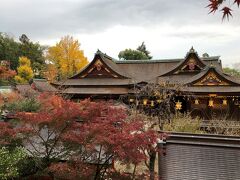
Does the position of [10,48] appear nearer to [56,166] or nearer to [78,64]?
[78,64]

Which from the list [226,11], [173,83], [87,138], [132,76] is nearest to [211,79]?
[173,83]

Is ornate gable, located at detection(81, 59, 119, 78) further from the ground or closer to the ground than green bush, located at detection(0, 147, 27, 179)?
further from the ground

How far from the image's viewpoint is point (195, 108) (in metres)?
19.5

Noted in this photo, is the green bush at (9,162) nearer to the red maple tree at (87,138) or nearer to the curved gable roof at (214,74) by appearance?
the red maple tree at (87,138)

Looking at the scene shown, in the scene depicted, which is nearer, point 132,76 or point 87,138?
point 87,138

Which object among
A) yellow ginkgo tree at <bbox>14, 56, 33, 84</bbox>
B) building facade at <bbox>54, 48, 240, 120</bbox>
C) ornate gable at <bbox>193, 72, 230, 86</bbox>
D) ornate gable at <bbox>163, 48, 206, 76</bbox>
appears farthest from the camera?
yellow ginkgo tree at <bbox>14, 56, 33, 84</bbox>

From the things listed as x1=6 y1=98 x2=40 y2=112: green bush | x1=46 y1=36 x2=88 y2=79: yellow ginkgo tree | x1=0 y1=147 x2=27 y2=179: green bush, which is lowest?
x1=0 y1=147 x2=27 y2=179: green bush

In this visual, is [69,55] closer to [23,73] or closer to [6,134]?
[23,73]

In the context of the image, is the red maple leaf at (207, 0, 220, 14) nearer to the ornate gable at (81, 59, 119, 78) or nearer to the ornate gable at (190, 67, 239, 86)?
the ornate gable at (190, 67, 239, 86)

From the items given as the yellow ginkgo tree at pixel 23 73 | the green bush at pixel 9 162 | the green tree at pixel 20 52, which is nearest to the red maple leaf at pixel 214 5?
the green bush at pixel 9 162

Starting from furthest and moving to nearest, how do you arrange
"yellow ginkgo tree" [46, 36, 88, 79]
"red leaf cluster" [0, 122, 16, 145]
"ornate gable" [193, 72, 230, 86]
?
"yellow ginkgo tree" [46, 36, 88, 79] → "ornate gable" [193, 72, 230, 86] → "red leaf cluster" [0, 122, 16, 145]

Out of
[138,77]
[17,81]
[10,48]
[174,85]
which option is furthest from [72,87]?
[10,48]

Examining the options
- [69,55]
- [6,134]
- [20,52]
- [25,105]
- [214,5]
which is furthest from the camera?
[20,52]

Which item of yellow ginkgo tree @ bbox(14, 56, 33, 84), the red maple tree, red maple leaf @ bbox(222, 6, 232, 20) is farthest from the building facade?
yellow ginkgo tree @ bbox(14, 56, 33, 84)
